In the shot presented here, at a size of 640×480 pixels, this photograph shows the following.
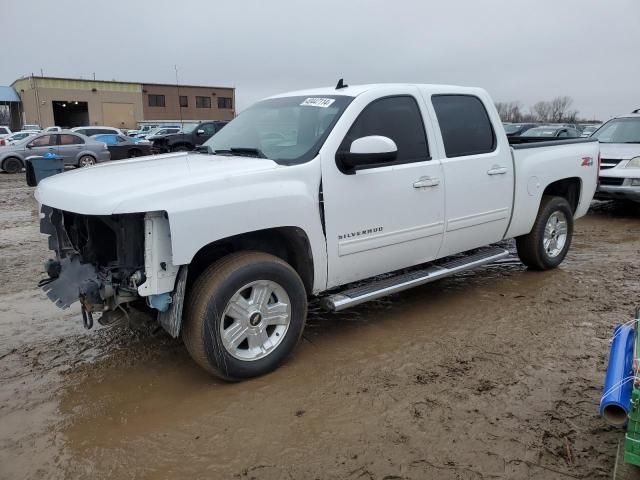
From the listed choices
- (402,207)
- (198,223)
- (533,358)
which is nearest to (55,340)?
(198,223)

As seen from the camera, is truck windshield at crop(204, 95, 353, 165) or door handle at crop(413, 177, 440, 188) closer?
truck windshield at crop(204, 95, 353, 165)

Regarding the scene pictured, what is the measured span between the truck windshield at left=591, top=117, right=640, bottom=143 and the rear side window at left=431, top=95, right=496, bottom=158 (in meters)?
6.67

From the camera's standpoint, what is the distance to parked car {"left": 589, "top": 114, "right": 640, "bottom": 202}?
9.03m

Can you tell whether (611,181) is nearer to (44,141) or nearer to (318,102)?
(318,102)

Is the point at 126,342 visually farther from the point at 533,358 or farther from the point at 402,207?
the point at 533,358

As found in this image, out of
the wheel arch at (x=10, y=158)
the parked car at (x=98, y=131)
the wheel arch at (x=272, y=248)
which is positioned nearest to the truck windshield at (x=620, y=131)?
the wheel arch at (x=272, y=248)

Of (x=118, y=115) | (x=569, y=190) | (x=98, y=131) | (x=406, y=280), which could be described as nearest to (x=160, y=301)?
(x=406, y=280)

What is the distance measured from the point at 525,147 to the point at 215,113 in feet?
239

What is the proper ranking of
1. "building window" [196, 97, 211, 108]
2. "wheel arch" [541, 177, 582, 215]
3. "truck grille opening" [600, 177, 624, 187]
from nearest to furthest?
1. "wheel arch" [541, 177, 582, 215]
2. "truck grille opening" [600, 177, 624, 187]
3. "building window" [196, 97, 211, 108]

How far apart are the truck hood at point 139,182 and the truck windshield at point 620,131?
361 inches

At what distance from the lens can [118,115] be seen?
215ft

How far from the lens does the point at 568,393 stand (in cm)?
339

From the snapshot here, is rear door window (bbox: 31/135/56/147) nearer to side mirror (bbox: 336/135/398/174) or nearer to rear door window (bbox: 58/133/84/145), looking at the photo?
rear door window (bbox: 58/133/84/145)

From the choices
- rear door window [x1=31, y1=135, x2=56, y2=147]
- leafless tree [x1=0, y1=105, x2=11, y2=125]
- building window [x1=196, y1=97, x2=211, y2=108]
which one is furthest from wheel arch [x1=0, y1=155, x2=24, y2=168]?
building window [x1=196, y1=97, x2=211, y2=108]
